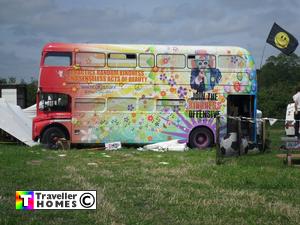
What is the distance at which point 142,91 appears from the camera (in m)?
19.5

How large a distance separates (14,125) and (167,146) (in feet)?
21.0

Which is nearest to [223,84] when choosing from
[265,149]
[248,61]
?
[248,61]

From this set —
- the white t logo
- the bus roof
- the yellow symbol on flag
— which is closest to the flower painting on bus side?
the bus roof

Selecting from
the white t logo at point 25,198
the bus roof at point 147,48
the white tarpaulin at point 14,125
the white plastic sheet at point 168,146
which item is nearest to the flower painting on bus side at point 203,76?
the bus roof at point 147,48

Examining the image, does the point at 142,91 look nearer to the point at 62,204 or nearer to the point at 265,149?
the point at 265,149

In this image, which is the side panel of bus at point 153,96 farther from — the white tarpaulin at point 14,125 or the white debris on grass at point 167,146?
the white tarpaulin at point 14,125

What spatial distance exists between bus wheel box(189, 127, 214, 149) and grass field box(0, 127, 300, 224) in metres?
6.33

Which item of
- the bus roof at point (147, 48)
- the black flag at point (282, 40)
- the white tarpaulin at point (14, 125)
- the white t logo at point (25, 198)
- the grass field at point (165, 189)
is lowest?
the grass field at point (165, 189)

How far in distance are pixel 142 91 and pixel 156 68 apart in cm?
103

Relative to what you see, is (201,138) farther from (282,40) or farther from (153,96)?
(282,40)

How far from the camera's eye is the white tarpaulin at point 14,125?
2005 centimetres

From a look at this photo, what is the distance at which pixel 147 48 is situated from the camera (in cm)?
1953

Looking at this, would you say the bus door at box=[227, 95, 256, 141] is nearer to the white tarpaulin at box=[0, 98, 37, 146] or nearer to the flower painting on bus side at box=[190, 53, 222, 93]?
the flower painting on bus side at box=[190, 53, 222, 93]

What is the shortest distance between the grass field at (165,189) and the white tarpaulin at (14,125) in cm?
693
